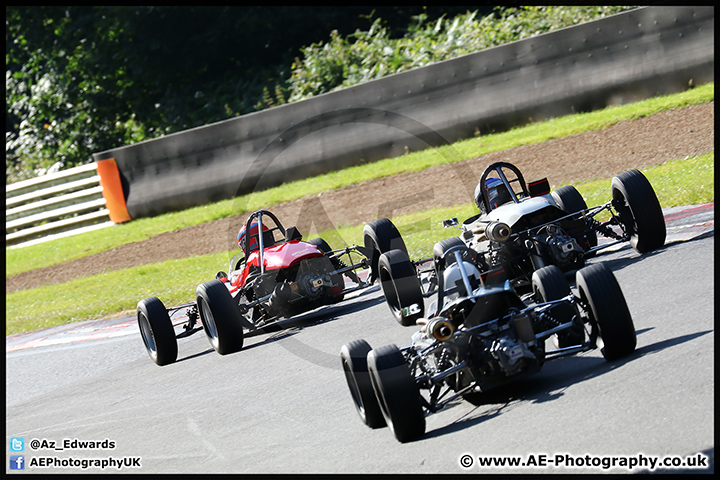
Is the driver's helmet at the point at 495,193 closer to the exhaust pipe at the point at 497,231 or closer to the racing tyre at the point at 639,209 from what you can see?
the exhaust pipe at the point at 497,231

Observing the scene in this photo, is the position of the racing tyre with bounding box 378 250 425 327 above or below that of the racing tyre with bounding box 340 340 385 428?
above

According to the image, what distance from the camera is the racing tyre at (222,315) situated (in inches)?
338

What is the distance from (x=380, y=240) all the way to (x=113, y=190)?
11.7 metres

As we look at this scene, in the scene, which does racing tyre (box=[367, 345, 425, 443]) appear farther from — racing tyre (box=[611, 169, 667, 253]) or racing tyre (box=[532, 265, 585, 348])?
racing tyre (box=[611, 169, 667, 253])

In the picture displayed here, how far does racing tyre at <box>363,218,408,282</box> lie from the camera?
965 cm

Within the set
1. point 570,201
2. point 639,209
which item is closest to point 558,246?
point 639,209

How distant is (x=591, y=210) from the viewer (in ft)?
26.9

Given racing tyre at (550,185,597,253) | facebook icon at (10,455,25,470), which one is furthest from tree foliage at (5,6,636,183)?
facebook icon at (10,455,25,470)

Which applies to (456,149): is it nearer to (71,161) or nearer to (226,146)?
(226,146)

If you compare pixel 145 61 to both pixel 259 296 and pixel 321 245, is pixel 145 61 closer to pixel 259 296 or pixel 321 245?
pixel 321 245

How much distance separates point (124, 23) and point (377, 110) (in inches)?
468

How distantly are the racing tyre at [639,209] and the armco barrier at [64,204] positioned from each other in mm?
13845

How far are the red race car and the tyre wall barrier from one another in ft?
26.1

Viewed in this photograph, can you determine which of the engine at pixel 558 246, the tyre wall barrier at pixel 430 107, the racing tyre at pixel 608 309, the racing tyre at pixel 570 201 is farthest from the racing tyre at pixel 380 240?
the tyre wall barrier at pixel 430 107
